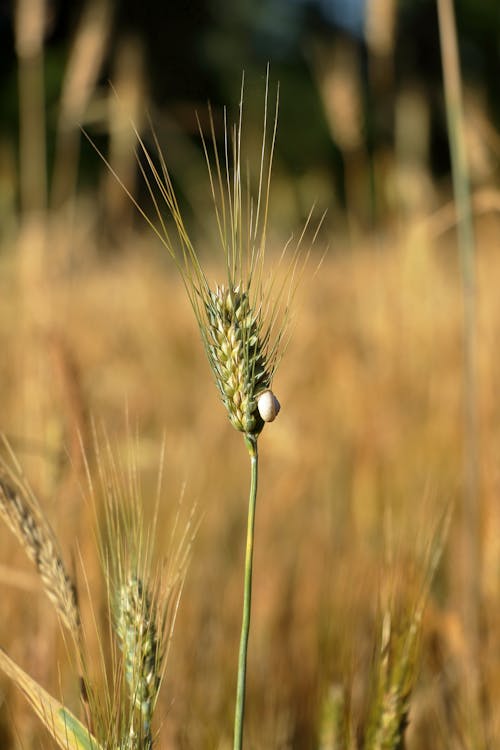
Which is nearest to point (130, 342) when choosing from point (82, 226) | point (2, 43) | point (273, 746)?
point (82, 226)

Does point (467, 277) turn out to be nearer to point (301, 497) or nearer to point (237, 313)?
point (237, 313)

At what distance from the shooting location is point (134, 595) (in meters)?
0.49

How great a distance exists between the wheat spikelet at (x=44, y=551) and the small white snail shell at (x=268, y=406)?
17 centimetres

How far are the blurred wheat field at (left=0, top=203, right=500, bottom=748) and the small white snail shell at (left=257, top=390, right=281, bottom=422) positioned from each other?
0.04m

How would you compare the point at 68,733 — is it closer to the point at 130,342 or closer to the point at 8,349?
the point at 8,349

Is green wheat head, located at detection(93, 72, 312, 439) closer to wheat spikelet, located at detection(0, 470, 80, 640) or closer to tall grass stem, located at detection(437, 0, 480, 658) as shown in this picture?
wheat spikelet, located at detection(0, 470, 80, 640)

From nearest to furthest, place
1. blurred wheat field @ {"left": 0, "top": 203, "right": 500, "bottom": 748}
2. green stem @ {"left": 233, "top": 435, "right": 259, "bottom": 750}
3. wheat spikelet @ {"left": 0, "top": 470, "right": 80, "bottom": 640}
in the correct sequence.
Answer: green stem @ {"left": 233, "top": 435, "right": 259, "bottom": 750} < wheat spikelet @ {"left": 0, "top": 470, "right": 80, "bottom": 640} < blurred wheat field @ {"left": 0, "top": 203, "right": 500, "bottom": 748}

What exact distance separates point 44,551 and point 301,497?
4.04ft

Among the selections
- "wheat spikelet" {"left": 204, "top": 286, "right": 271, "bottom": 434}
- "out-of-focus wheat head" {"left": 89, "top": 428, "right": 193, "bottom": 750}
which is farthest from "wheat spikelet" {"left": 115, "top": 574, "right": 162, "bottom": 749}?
"wheat spikelet" {"left": 204, "top": 286, "right": 271, "bottom": 434}

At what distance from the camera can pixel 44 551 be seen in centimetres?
52

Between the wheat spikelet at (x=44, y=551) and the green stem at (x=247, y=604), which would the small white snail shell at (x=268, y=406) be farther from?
the wheat spikelet at (x=44, y=551)

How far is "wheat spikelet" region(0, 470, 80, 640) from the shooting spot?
0.50 metres

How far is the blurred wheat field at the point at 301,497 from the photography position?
0.88 m

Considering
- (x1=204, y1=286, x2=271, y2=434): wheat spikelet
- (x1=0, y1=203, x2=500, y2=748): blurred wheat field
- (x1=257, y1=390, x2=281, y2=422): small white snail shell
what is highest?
(x1=204, y1=286, x2=271, y2=434): wheat spikelet
